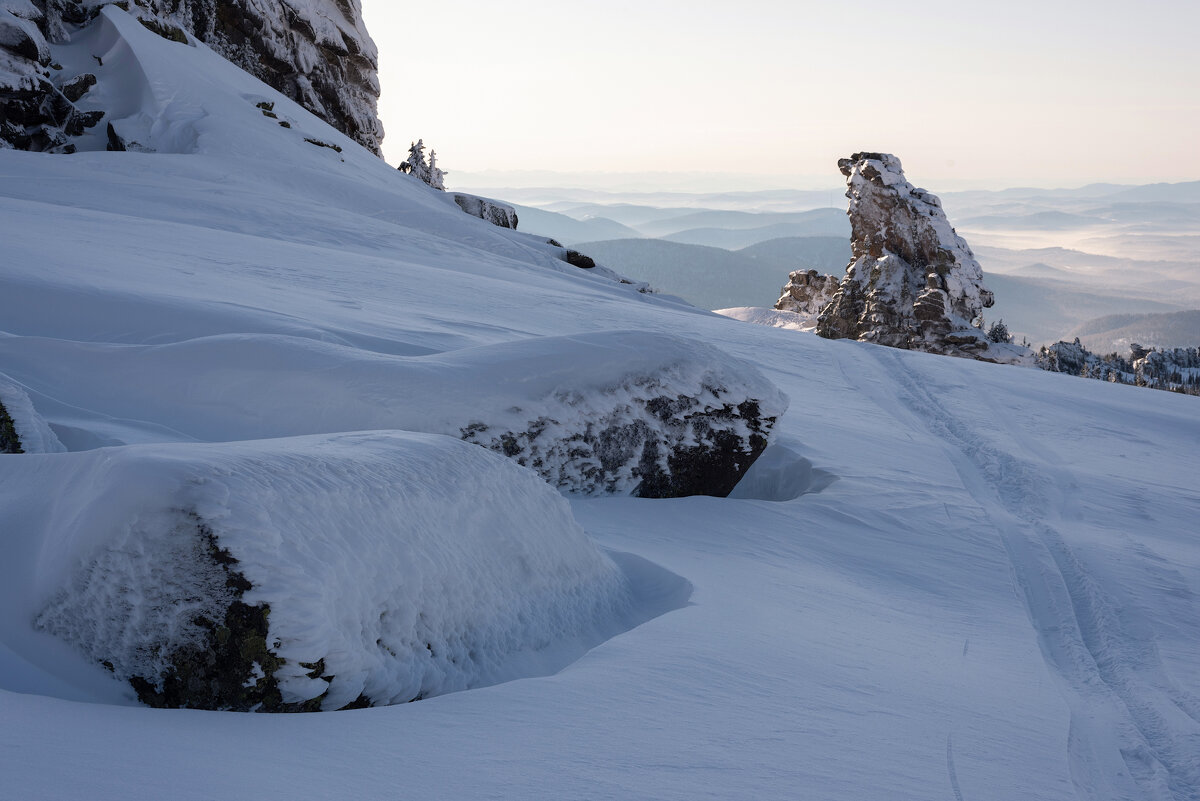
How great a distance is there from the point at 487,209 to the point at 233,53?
8832 millimetres

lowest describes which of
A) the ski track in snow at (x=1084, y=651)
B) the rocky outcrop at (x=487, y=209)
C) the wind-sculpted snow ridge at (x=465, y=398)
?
the ski track in snow at (x=1084, y=651)

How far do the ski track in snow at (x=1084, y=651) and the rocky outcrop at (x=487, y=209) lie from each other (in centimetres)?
1768

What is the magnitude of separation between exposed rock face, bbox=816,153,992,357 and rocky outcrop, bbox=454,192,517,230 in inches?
818

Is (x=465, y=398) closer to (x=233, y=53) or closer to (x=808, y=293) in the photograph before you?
(x=233, y=53)

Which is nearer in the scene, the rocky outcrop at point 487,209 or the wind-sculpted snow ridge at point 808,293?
the rocky outcrop at point 487,209

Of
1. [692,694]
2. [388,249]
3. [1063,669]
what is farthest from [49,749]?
[388,249]

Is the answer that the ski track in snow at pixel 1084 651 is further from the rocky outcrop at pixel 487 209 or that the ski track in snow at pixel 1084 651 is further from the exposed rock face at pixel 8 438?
the rocky outcrop at pixel 487 209

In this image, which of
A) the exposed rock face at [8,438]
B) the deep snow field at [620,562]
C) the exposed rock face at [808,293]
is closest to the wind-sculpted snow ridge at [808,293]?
the exposed rock face at [808,293]

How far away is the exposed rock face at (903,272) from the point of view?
38438 millimetres

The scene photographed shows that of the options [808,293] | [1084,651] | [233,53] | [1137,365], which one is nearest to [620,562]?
[1084,651]

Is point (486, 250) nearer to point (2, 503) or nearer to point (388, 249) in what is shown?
point (388, 249)

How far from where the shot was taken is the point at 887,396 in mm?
9969

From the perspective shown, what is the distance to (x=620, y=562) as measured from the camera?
3971 millimetres

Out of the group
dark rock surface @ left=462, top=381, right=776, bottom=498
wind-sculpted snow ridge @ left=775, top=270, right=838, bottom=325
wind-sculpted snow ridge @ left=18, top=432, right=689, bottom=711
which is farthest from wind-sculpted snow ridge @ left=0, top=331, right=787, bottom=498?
wind-sculpted snow ridge @ left=775, top=270, right=838, bottom=325
